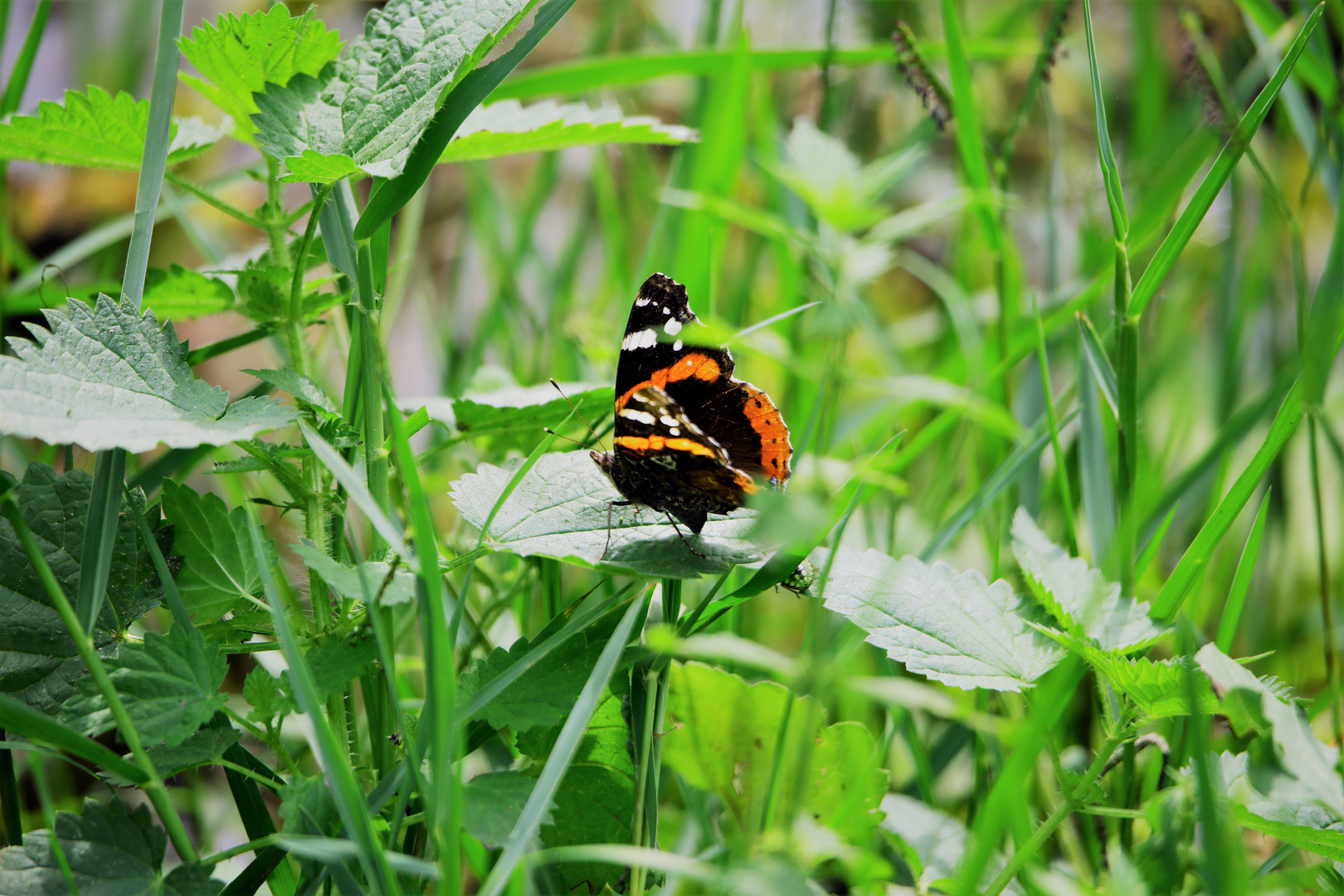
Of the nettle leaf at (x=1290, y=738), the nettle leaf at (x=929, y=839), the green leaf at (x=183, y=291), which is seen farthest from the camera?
the green leaf at (x=183, y=291)

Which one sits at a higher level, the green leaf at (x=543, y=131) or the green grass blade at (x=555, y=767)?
the green leaf at (x=543, y=131)

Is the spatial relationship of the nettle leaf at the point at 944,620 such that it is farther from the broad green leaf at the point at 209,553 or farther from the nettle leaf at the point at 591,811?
the broad green leaf at the point at 209,553

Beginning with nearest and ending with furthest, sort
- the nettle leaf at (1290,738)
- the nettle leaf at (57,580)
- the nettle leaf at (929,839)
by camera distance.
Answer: the nettle leaf at (1290,738), the nettle leaf at (57,580), the nettle leaf at (929,839)

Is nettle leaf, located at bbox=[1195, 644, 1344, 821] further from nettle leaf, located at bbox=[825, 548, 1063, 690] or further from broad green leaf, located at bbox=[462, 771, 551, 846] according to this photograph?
broad green leaf, located at bbox=[462, 771, 551, 846]

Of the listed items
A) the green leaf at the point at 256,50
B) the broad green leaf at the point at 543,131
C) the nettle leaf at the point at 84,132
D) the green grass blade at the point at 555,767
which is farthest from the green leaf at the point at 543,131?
the green grass blade at the point at 555,767

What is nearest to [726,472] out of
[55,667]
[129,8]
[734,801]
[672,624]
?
[672,624]

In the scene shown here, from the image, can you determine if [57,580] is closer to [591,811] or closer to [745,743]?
A: [591,811]

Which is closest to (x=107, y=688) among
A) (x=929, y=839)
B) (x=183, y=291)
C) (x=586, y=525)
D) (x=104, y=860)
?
(x=104, y=860)

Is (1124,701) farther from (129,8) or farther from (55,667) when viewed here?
(129,8)
